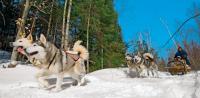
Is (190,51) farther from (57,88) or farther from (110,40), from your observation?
(110,40)

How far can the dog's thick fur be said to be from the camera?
833 inches

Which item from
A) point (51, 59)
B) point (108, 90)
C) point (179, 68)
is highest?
point (179, 68)

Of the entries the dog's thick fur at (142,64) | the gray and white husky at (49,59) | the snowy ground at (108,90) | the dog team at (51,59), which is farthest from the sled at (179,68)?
the gray and white husky at (49,59)

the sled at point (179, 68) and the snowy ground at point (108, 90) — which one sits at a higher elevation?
the sled at point (179, 68)

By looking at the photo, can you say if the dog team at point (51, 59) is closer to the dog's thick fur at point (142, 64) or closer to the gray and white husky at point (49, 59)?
the gray and white husky at point (49, 59)

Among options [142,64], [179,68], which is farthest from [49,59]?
[179,68]

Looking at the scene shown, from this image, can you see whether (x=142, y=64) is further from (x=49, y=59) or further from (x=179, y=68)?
(x=49, y=59)

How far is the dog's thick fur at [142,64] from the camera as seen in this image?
69.4ft

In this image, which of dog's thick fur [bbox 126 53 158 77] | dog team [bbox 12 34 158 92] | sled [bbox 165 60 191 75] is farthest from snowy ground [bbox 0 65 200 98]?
sled [bbox 165 60 191 75]

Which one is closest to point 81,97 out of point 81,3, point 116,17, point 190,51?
point 190,51

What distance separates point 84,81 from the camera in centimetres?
1572

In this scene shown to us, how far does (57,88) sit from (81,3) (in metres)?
31.8

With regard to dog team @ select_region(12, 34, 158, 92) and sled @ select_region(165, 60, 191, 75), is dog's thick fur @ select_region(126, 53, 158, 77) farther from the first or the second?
dog team @ select_region(12, 34, 158, 92)

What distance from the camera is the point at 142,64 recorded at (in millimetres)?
21375
